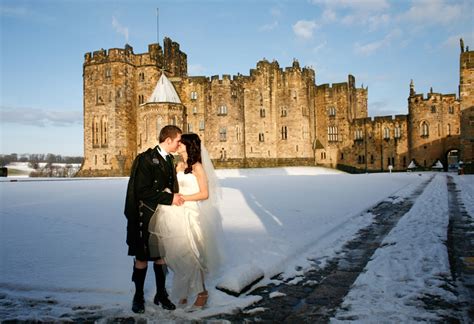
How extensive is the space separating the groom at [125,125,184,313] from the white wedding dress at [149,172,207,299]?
11 cm

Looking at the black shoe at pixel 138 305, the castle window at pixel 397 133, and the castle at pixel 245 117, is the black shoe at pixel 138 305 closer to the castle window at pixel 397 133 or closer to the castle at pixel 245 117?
the castle at pixel 245 117

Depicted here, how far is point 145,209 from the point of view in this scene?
447 cm

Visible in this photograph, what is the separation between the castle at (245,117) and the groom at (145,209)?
3855 centimetres

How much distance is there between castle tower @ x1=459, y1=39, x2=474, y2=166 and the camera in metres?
33.5

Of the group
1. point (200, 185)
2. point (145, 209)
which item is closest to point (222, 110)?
point (200, 185)

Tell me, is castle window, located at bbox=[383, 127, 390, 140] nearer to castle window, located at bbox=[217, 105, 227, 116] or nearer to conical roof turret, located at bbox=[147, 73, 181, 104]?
castle window, located at bbox=[217, 105, 227, 116]

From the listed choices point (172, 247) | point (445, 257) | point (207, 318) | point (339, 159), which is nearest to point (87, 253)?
point (172, 247)

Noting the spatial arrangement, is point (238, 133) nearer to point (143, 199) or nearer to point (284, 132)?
point (284, 132)

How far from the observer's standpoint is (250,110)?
46500 mm

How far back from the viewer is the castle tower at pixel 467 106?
1320 inches

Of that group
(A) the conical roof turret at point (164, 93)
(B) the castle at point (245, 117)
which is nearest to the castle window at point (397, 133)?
(B) the castle at point (245, 117)

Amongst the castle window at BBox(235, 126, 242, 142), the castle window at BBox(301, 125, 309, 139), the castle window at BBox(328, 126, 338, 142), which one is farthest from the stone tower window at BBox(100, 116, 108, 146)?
the castle window at BBox(328, 126, 338, 142)

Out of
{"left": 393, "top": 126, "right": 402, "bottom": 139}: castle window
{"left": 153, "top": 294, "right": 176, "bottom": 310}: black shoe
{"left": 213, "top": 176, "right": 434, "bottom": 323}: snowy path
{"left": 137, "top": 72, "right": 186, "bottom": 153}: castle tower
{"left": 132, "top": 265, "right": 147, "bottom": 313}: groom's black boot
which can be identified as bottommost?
{"left": 213, "top": 176, "right": 434, "bottom": 323}: snowy path

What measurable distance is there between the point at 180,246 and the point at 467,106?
123ft
